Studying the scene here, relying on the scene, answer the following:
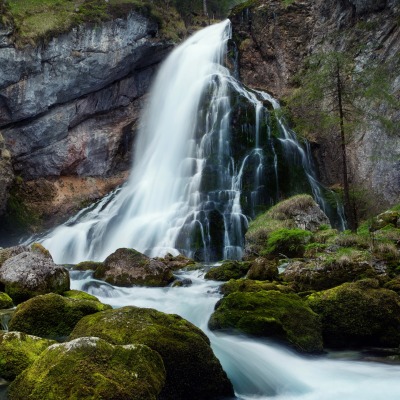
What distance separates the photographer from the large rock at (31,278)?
10.6 m

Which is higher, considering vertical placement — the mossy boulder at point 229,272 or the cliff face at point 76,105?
the cliff face at point 76,105

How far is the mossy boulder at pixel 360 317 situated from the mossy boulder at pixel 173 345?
3.26 m

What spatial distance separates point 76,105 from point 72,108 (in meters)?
0.40

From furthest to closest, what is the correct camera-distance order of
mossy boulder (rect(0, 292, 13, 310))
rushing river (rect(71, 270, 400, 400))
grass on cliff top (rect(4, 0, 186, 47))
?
grass on cliff top (rect(4, 0, 186, 47)) → mossy boulder (rect(0, 292, 13, 310)) → rushing river (rect(71, 270, 400, 400))

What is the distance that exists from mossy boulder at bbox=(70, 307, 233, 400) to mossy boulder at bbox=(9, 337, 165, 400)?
637 millimetres

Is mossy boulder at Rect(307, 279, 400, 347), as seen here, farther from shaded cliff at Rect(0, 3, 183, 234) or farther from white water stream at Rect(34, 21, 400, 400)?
shaded cliff at Rect(0, 3, 183, 234)

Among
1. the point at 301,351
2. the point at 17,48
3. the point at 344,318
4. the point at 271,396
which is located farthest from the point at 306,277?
the point at 17,48

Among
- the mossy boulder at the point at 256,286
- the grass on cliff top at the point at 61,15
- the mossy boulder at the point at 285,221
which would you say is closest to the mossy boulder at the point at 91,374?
the mossy boulder at the point at 256,286

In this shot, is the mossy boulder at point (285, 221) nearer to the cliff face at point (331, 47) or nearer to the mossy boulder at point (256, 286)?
the cliff face at point (331, 47)

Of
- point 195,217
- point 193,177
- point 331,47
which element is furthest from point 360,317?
point 331,47

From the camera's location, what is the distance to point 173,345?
5906 mm

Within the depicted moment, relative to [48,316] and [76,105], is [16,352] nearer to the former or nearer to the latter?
[48,316]

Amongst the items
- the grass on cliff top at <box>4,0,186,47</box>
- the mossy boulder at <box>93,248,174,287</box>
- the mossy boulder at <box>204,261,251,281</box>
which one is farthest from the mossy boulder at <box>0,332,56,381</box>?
the grass on cliff top at <box>4,0,186,47</box>

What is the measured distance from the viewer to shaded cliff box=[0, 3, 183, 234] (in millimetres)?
28297
